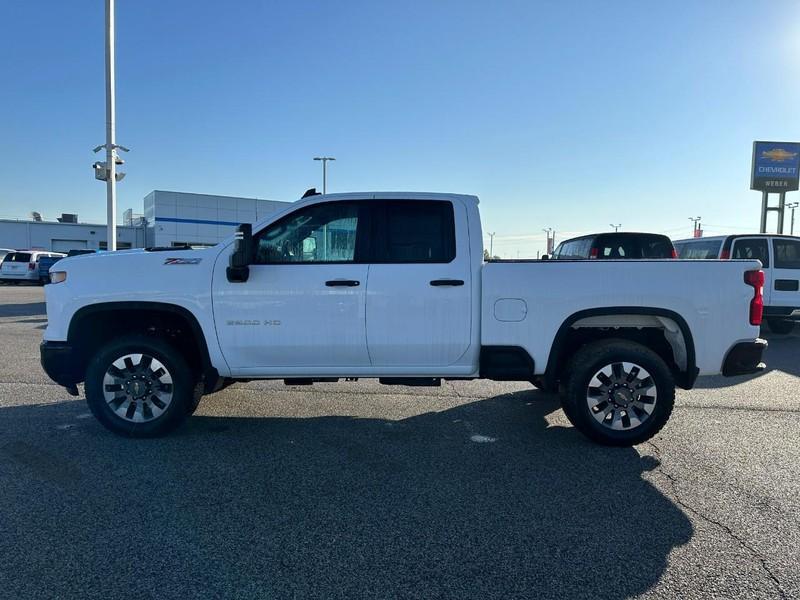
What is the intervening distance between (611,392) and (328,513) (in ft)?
8.68

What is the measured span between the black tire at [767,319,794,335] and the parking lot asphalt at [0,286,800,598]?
7928 millimetres

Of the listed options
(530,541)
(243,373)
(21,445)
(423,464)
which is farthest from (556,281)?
(21,445)

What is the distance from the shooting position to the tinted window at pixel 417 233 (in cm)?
468

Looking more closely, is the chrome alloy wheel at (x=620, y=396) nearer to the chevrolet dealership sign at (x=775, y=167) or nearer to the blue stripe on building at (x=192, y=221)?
the chevrolet dealership sign at (x=775, y=167)

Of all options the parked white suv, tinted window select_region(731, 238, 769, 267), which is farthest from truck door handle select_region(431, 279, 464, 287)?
tinted window select_region(731, 238, 769, 267)

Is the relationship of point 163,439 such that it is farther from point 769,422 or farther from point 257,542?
point 769,422

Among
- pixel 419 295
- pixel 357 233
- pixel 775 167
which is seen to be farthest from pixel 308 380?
pixel 775 167

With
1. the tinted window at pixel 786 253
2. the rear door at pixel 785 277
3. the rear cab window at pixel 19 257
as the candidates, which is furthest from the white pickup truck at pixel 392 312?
the rear cab window at pixel 19 257

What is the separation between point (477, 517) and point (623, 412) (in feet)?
6.41

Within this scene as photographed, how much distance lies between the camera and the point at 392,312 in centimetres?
458

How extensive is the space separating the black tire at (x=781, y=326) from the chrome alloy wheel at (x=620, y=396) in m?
9.78

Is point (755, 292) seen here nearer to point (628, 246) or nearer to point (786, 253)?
point (628, 246)

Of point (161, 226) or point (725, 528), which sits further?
point (161, 226)

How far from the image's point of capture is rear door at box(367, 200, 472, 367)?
15.0 feet
